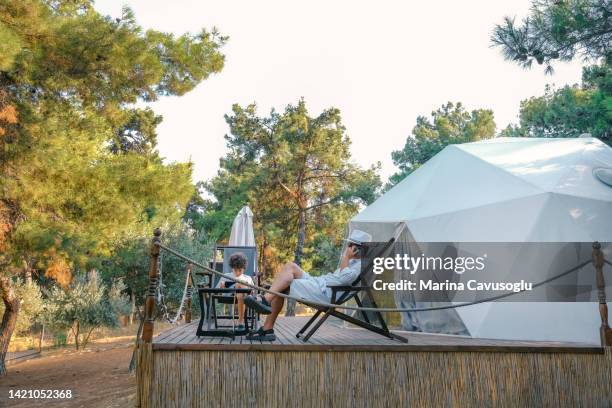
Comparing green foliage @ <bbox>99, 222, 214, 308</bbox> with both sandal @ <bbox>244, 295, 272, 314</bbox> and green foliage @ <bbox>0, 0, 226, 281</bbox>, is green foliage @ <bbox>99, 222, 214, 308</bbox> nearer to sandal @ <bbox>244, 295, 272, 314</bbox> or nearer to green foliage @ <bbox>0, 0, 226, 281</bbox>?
green foliage @ <bbox>0, 0, 226, 281</bbox>

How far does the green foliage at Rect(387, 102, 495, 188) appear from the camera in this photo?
29469mm

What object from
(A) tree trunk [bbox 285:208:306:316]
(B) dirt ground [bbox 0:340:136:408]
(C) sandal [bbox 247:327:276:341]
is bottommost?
(B) dirt ground [bbox 0:340:136:408]

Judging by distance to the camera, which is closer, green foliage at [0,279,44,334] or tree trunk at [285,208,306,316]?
green foliage at [0,279,44,334]

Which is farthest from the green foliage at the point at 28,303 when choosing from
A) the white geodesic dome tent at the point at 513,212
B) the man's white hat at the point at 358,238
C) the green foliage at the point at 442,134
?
the green foliage at the point at 442,134

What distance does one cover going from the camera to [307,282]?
5020 millimetres

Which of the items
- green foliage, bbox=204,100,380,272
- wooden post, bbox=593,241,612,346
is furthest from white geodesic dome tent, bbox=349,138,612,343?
green foliage, bbox=204,100,380,272

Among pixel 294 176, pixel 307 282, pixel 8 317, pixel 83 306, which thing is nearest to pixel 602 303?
pixel 307 282

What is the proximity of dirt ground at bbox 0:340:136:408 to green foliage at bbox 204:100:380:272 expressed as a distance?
8.85 m

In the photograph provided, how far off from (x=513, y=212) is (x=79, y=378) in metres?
11.3

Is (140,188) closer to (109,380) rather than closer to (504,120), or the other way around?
(109,380)

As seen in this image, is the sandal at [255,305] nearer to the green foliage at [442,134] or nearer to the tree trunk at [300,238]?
the tree trunk at [300,238]

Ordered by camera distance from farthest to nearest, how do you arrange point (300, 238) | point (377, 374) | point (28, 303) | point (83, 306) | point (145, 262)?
point (300, 238), point (145, 262), point (83, 306), point (28, 303), point (377, 374)

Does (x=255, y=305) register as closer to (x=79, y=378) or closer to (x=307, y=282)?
(x=307, y=282)

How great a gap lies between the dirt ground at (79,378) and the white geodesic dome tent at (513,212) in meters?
6.27
